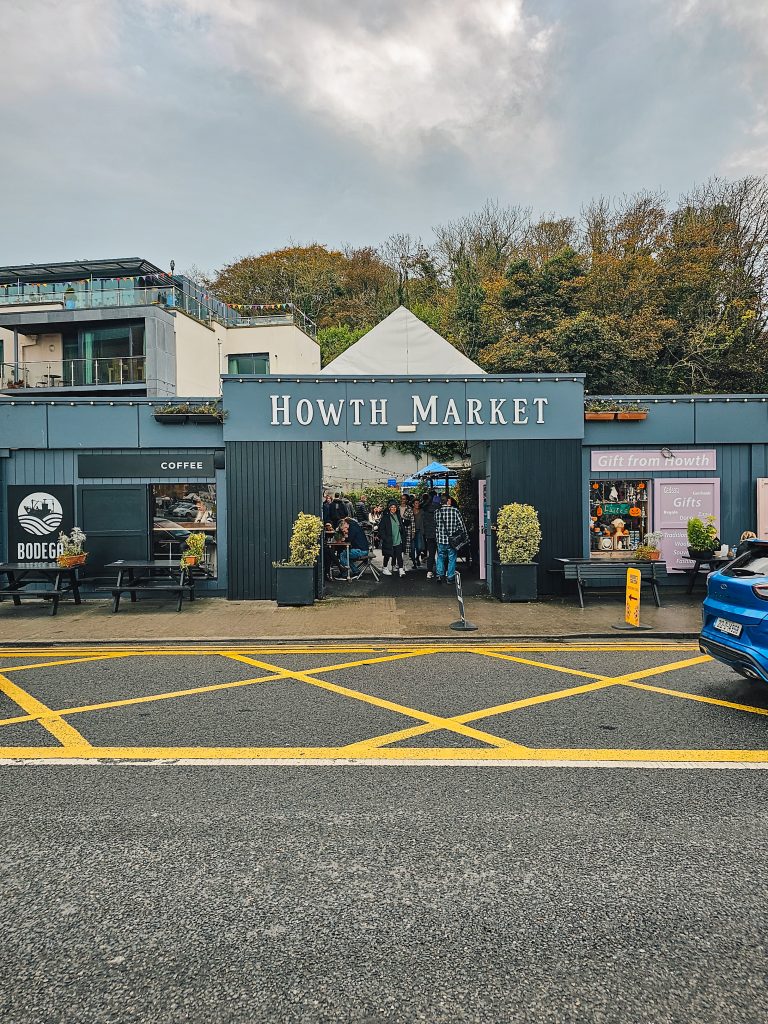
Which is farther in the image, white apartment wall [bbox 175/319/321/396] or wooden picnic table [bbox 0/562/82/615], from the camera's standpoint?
white apartment wall [bbox 175/319/321/396]

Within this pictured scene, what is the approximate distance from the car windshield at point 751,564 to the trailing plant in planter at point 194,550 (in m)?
9.16

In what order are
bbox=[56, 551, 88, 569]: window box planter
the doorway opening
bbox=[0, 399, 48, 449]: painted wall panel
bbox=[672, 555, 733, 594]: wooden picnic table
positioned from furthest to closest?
A: the doorway opening, bbox=[0, 399, 48, 449]: painted wall panel, bbox=[672, 555, 733, 594]: wooden picnic table, bbox=[56, 551, 88, 569]: window box planter

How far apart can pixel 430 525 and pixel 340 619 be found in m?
6.41

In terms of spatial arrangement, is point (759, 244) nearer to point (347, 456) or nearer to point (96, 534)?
point (347, 456)

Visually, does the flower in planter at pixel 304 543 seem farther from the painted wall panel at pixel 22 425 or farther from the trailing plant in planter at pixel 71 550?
the painted wall panel at pixel 22 425

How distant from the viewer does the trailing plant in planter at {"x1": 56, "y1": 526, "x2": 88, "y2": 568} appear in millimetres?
13000

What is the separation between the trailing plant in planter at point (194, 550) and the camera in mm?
13141

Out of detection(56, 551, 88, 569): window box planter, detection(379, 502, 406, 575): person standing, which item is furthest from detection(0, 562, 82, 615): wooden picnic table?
detection(379, 502, 406, 575): person standing

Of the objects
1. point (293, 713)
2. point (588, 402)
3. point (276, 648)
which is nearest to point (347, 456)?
Result: point (588, 402)

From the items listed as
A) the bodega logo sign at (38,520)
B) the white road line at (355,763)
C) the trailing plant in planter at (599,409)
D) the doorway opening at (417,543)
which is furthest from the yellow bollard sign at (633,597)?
the bodega logo sign at (38,520)

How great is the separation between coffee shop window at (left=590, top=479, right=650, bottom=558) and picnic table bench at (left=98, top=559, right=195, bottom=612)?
8049 millimetres

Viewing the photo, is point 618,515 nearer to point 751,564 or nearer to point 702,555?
point 702,555

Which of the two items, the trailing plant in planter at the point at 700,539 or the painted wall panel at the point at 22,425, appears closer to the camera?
the trailing plant in planter at the point at 700,539

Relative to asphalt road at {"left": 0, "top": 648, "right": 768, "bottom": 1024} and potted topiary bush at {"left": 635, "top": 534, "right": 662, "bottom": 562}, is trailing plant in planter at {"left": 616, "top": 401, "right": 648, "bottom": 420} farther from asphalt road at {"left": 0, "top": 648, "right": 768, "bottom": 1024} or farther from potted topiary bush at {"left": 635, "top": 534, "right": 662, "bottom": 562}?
asphalt road at {"left": 0, "top": 648, "right": 768, "bottom": 1024}
